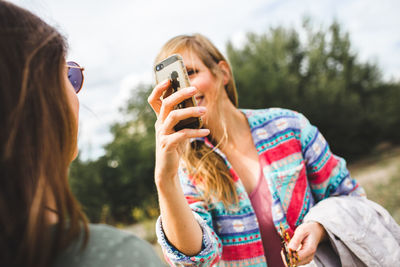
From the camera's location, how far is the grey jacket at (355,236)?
139 centimetres

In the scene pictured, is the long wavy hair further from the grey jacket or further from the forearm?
the grey jacket

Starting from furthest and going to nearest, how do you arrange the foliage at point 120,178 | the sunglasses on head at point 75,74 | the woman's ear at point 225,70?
the foliage at point 120,178, the woman's ear at point 225,70, the sunglasses on head at point 75,74

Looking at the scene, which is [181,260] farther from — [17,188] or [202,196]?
[17,188]

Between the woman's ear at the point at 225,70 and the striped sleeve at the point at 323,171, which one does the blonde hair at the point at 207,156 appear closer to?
the woman's ear at the point at 225,70

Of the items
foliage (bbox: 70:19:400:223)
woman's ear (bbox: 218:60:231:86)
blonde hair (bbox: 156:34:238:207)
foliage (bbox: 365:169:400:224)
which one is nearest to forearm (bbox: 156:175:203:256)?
blonde hair (bbox: 156:34:238:207)

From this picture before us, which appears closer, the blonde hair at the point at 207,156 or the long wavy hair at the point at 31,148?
the long wavy hair at the point at 31,148

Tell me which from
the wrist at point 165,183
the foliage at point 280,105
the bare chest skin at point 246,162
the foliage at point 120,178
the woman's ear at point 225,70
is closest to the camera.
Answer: the wrist at point 165,183

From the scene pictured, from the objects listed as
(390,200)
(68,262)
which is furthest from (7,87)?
(390,200)

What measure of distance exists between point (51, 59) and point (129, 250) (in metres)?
0.55

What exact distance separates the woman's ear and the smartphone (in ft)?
2.27

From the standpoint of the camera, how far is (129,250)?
0.64 metres

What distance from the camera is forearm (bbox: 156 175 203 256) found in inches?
44.4

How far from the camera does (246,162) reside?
1.83 m

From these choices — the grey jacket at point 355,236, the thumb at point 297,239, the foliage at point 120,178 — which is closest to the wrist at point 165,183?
the thumb at point 297,239
